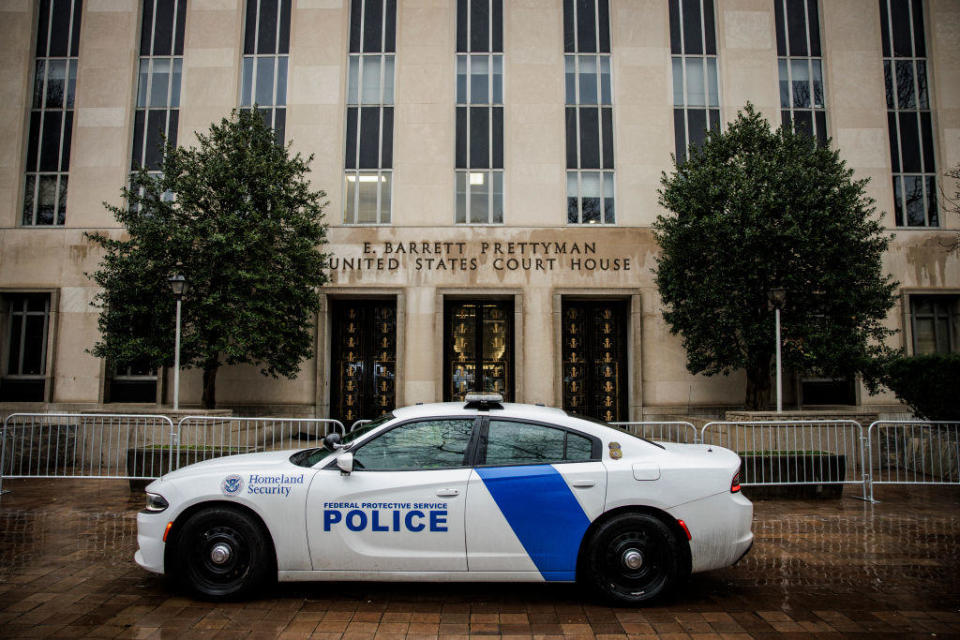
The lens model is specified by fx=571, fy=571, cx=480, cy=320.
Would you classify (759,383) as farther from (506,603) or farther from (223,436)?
(223,436)

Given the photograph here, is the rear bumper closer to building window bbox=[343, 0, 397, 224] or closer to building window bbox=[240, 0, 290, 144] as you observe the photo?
building window bbox=[343, 0, 397, 224]

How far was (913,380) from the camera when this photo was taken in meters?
10.3

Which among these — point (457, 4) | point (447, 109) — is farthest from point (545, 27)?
point (447, 109)

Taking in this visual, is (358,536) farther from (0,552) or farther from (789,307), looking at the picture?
(789,307)

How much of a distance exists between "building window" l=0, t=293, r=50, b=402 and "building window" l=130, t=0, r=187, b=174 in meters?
5.01

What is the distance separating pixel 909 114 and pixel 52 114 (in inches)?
1012

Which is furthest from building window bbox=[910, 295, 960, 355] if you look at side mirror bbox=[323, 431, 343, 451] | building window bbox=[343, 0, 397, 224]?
side mirror bbox=[323, 431, 343, 451]

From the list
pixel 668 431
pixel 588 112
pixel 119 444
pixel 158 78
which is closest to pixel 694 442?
pixel 668 431

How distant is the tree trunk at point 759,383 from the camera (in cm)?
1423

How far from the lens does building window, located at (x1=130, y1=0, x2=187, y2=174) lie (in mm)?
16969

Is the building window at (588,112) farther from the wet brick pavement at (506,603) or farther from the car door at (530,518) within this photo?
the car door at (530,518)

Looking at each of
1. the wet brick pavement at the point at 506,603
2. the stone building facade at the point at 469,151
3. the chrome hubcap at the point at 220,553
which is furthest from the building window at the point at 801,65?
the chrome hubcap at the point at 220,553

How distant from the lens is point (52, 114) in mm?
17172

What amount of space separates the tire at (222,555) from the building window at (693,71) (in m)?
15.6
